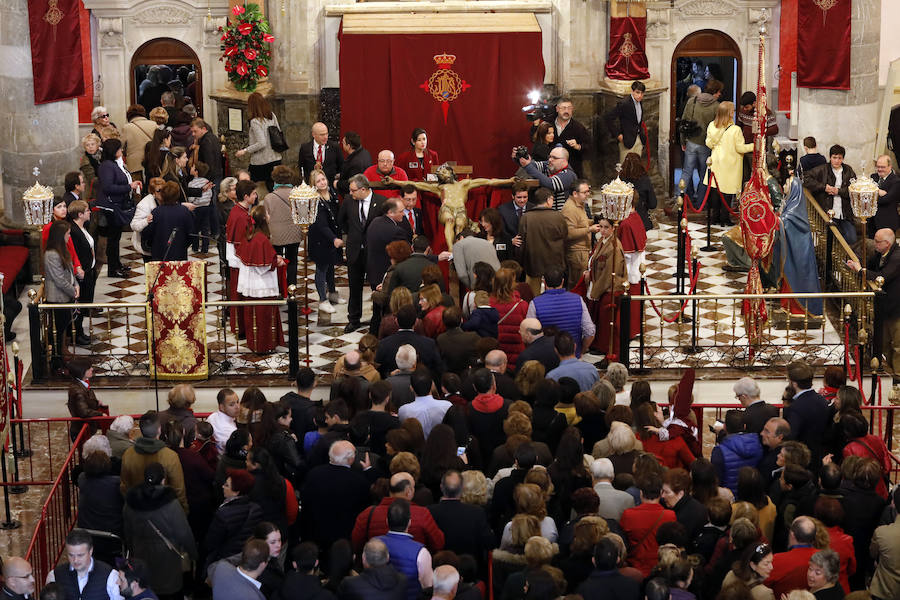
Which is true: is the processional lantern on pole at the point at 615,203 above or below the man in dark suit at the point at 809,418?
above

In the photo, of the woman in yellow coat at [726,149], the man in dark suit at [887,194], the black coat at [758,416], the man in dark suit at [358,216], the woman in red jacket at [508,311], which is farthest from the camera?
the woman in yellow coat at [726,149]

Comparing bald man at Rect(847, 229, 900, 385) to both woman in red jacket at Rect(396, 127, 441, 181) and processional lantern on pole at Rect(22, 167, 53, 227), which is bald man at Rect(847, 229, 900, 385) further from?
processional lantern on pole at Rect(22, 167, 53, 227)

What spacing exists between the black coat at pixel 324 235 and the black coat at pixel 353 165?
3.13 feet

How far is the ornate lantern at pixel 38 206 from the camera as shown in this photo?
1480 centimetres

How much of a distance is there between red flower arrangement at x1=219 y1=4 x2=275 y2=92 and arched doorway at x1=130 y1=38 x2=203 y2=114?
4.01 feet

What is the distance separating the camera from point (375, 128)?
20438mm

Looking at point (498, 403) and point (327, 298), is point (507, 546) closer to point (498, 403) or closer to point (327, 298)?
point (498, 403)

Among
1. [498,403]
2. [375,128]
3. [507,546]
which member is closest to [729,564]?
[507,546]

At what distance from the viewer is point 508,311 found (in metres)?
13.5

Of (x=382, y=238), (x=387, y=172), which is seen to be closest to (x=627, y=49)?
(x=387, y=172)

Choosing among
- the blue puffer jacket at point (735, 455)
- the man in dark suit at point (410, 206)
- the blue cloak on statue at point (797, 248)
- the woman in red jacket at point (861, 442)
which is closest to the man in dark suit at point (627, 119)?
the blue cloak on statue at point (797, 248)

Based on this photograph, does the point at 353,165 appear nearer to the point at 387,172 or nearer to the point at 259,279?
the point at 387,172

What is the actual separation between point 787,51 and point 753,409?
35.5 ft

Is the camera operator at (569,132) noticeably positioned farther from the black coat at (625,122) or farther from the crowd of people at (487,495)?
the crowd of people at (487,495)
